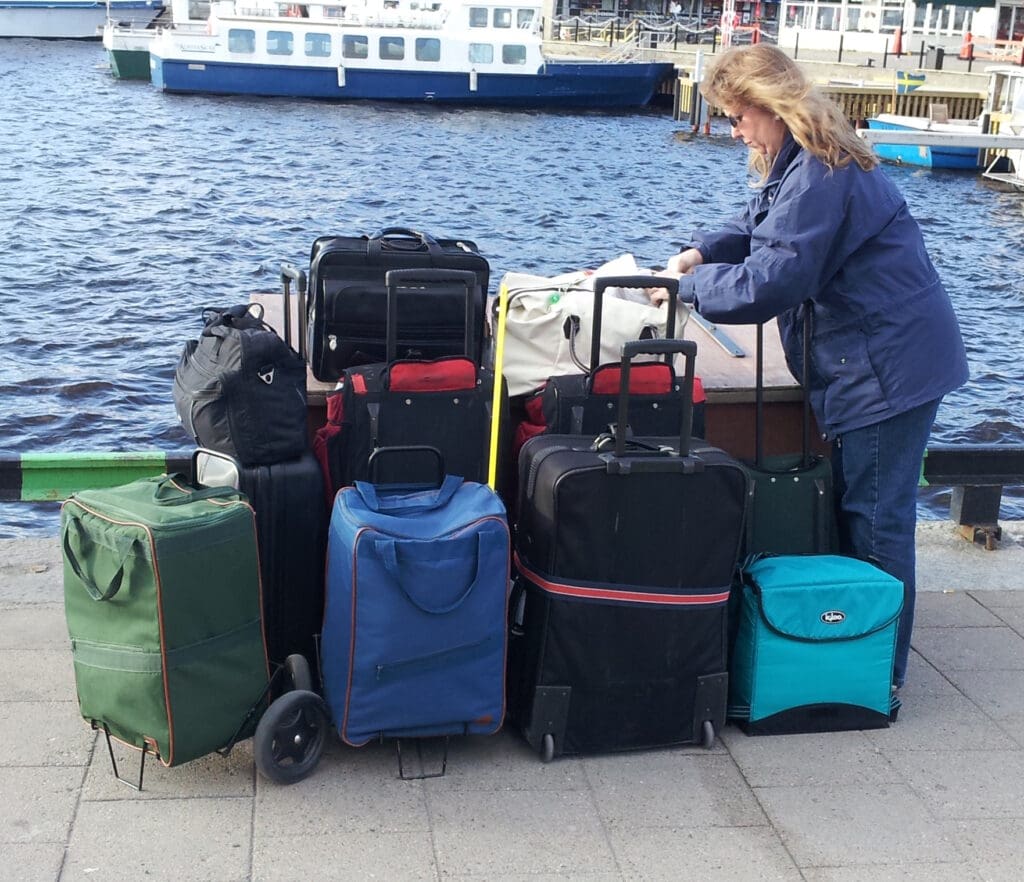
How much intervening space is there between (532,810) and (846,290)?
1.72 metres

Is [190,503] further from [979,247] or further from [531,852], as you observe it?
[979,247]

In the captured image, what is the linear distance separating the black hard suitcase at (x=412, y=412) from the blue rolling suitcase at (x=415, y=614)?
0.26 m

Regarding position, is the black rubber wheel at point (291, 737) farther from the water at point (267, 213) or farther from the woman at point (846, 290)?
the water at point (267, 213)

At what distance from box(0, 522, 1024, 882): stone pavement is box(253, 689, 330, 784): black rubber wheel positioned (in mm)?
48

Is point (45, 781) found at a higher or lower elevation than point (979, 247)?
higher

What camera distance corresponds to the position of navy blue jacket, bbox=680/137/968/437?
375cm

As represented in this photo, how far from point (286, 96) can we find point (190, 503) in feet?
131

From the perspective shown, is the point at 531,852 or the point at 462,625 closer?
the point at 531,852

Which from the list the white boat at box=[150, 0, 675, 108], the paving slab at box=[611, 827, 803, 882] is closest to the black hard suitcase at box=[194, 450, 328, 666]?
the paving slab at box=[611, 827, 803, 882]

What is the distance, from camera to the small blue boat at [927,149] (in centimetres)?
3188

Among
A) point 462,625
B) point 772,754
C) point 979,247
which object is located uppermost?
point 462,625

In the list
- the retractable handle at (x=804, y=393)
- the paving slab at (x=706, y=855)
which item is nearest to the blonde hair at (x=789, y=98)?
the retractable handle at (x=804, y=393)

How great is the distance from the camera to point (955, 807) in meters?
3.55

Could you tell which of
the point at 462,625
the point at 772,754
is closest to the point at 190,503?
the point at 462,625
